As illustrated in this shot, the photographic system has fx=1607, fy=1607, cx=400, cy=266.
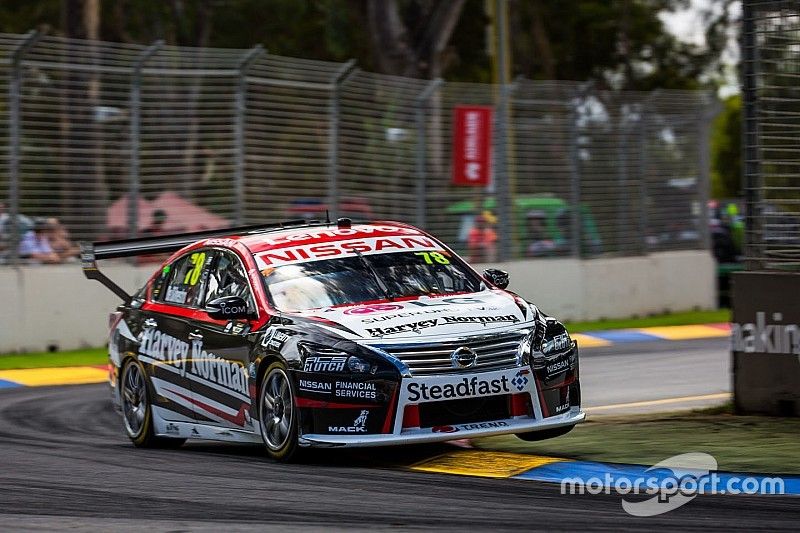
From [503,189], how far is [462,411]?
15.0 meters

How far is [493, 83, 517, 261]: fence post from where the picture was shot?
2409 centimetres

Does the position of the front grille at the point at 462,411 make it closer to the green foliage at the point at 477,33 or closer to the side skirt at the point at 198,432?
the side skirt at the point at 198,432

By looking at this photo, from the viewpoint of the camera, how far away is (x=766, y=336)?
11445 mm

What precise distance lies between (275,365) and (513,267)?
14424 millimetres

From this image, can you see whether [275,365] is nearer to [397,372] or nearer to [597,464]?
[397,372]

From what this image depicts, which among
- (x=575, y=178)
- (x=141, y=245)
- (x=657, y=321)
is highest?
(x=575, y=178)

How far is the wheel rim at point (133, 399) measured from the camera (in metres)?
11.7

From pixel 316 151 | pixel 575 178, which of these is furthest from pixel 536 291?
pixel 316 151

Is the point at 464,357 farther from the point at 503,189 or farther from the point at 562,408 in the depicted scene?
the point at 503,189

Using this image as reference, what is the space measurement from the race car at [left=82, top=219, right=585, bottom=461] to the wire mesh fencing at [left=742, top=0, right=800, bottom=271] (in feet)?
7.00

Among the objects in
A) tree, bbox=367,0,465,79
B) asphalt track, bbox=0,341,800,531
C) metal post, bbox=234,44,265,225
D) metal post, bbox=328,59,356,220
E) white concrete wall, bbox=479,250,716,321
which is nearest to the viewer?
asphalt track, bbox=0,341,800,531

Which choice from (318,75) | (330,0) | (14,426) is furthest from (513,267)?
(330,0)

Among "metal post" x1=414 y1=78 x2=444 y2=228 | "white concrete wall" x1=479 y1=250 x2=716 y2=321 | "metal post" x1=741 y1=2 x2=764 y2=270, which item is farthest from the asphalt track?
"white concrete wall" x1=479 y1=250 x2=716 y2=321

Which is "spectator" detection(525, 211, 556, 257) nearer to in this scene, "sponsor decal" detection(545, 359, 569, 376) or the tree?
the tree
